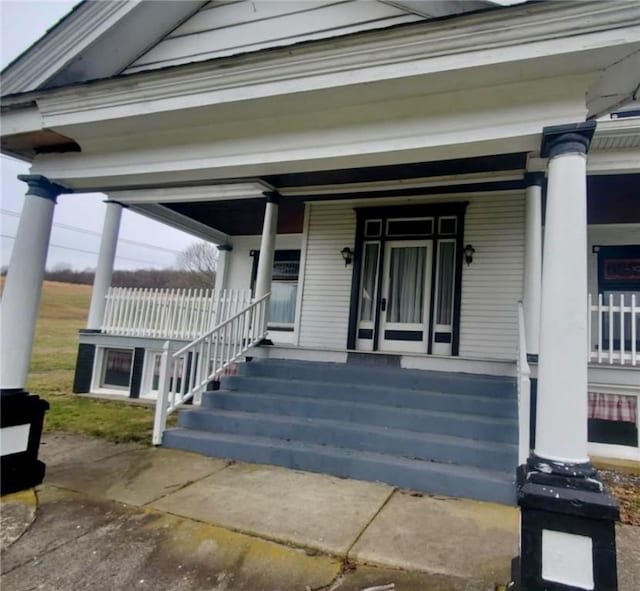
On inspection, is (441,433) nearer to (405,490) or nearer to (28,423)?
(405,490)

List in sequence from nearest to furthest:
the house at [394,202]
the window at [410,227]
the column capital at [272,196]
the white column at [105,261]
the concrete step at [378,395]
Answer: the house at [394,202] < the concrete step at [378,395] < the column capital at [272,196] < the window at [410,227] < the white column at [105,261]

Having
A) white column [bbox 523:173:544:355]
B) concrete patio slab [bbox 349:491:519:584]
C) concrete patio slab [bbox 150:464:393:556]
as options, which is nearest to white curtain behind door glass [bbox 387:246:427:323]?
white column [bbox 523:173:544:355]

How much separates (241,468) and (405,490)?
1509 millimetres

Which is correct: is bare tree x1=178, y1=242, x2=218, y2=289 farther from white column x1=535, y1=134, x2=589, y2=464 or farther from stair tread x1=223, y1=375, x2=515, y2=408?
white column x1=535, y1=134, x2=589, y2=464

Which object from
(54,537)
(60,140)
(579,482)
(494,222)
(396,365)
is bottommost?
(54,537)

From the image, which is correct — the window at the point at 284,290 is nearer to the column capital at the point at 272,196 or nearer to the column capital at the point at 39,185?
the column capital at the point at 272,196

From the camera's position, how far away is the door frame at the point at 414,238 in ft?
21.0

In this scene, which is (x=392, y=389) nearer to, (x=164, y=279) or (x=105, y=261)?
(x=105, y=261)

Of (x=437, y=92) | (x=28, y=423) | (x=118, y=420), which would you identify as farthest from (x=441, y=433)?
(x=118, y=420)

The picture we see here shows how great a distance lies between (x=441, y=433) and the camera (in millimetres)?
4016

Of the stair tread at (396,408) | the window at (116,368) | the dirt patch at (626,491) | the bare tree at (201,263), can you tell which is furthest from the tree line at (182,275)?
the dirt patch at (626,491)

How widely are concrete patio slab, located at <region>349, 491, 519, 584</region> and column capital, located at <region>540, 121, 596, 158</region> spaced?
7.93ft

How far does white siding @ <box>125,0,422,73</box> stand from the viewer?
3.67 m

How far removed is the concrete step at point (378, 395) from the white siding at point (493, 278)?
190cm
